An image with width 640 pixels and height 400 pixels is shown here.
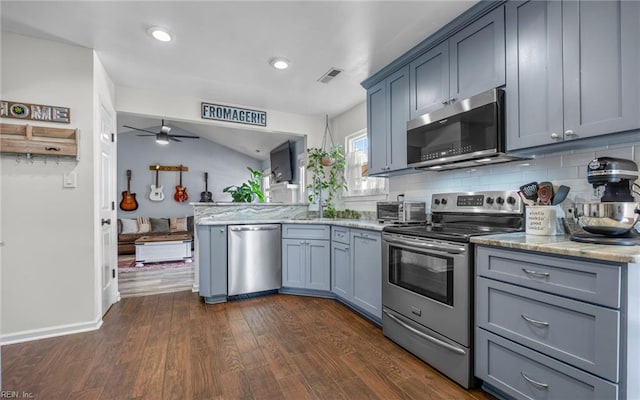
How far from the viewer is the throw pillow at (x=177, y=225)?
23.8 ft

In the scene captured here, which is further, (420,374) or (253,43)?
(253,43)

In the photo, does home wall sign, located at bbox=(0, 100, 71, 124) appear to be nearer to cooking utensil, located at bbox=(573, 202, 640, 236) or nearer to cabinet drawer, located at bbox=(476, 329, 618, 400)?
cabinet drawer, located at bbox=(476, 329, 618, 400)

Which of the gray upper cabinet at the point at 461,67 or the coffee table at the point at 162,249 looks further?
the coffee table at the point at 162,249

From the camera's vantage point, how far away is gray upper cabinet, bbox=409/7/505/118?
190cm

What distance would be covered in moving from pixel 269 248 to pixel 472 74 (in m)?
2.57

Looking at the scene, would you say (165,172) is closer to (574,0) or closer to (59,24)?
(59,24)

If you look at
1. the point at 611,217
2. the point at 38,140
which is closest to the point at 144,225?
the point at 38,140

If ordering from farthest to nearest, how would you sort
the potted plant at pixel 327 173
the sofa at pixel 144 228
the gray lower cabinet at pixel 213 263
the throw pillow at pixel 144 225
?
the throw pillow at pixel 144 225 → the sofa at pixel 144 228 → the potted plant at pixel 327 173 → the gray lower cabinet at pixel 213 263

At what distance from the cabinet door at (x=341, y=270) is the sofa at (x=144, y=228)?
14.0ft

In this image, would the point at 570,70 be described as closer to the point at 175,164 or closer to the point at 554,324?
the point at 554,324

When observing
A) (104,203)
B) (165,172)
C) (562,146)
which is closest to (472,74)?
(562,146)

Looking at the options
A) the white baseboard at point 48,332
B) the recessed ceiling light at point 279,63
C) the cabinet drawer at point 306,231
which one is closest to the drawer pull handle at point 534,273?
the cabinet drawer at point 306,231

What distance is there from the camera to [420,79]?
2480 millimetres

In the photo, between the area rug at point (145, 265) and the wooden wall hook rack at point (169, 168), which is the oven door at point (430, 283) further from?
the wooden wall hook rack at point (169, 168)
